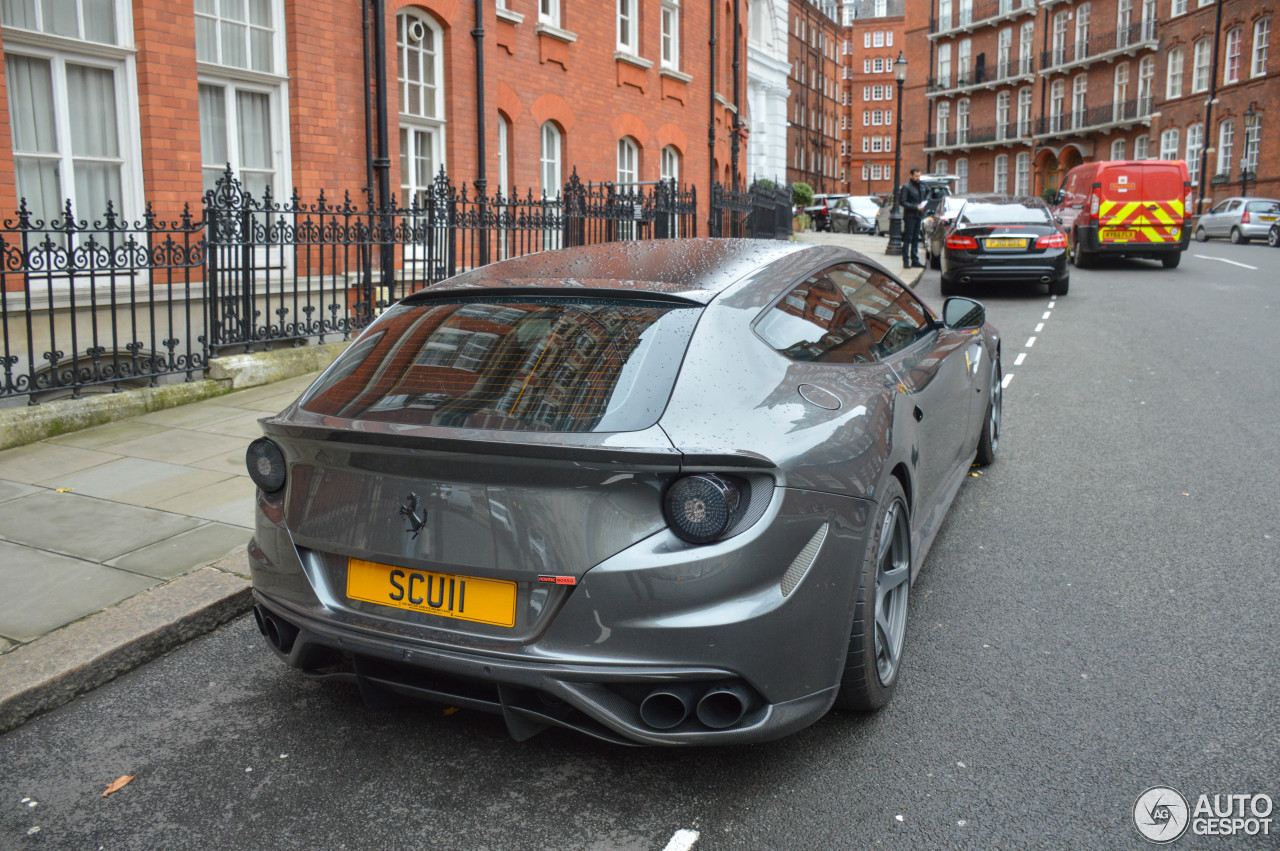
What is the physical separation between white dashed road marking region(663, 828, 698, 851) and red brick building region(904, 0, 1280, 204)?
4948cm

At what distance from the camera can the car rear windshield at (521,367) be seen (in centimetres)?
280

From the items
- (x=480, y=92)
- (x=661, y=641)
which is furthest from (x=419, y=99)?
(x=661, y=641)

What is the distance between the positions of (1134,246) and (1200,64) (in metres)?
37.7

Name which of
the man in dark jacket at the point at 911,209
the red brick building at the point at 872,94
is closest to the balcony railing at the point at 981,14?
the red brick building at the point at 872,94

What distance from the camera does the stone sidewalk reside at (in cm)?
375

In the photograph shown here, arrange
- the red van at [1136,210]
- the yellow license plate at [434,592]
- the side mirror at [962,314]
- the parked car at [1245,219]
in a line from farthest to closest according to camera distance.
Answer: the parked car at [1245,219]
the red van at [1136,210]
the side mirror at [962,314]
the yellow license plate at [434,592]

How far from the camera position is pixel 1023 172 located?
68.2 meters

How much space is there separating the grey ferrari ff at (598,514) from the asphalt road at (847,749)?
0.25 metres

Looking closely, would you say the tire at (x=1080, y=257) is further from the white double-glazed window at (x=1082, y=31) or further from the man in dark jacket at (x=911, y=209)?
the white double-glazed window at (x=1082, y=31)

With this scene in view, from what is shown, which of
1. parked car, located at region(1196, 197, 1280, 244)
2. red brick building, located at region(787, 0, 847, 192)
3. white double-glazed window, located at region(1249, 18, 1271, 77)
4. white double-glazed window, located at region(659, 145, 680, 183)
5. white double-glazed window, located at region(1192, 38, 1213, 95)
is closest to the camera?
white double-glazed window, located at region(659, 145, 680, 183)

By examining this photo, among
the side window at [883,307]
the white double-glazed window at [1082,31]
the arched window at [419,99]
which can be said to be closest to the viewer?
the side window at [883,307]

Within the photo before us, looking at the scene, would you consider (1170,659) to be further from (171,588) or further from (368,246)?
(368,246)

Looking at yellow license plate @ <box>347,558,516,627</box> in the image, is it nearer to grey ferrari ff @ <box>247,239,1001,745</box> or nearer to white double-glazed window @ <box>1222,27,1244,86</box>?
grey ferrari ff @ <box>247,239,1001,745</box>

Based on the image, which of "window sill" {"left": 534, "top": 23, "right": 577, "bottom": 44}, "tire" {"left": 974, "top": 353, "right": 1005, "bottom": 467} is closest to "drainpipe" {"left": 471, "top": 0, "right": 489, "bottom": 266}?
"window sill" {"left": 534, "top": 23, "right": 577, "bottom": 44}
